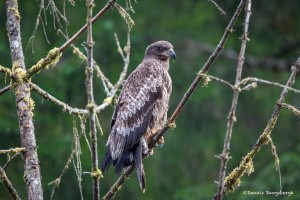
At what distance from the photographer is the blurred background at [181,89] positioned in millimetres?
13945

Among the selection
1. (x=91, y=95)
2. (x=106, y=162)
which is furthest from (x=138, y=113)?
(x=91, y=95)

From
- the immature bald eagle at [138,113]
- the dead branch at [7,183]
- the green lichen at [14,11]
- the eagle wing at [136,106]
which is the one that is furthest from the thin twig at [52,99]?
the eagle wing at [136,106]

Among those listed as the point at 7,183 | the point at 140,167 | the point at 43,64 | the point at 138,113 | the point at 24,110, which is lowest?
the point at 140,167

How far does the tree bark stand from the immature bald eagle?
4.99ft

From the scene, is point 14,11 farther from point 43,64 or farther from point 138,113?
point 138,113

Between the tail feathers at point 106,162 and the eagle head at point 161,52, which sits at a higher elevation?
the eagle head at point 161,52

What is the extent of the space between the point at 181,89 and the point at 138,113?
7.39 m

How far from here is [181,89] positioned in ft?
48.5

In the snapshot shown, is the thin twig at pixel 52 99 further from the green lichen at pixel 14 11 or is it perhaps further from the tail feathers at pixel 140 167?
the tail feathers at pixel 140 167

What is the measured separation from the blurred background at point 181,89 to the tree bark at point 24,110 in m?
8.10

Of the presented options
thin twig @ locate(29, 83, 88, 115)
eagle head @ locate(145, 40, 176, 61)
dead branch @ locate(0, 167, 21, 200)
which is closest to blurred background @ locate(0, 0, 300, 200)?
eagle head @ locate(145, 40, 176, 61)

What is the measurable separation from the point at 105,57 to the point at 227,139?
1057 centimetres

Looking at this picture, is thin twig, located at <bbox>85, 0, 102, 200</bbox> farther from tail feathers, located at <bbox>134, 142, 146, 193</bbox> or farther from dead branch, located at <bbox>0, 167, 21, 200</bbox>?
tail feathers, located at <bbox>134, 142, 146, 193</bbox>

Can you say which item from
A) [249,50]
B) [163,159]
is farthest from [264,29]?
[163,159]
